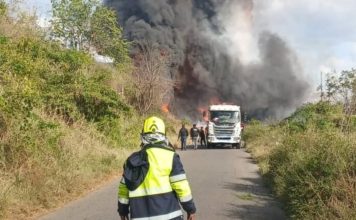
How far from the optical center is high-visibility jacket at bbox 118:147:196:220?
4664 mm

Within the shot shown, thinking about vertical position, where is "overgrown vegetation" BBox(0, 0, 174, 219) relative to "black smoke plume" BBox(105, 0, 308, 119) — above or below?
below

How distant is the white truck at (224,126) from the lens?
33.7 metres

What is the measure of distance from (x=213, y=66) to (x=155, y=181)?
4756 centimetres

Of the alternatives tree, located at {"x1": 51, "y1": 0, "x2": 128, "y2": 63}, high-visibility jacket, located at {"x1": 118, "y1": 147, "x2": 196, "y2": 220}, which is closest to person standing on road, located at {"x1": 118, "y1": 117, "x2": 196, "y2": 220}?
high-visibility jacket, located at {"x1": 118, "y1": 147, "x2": 196, "y2": 220}

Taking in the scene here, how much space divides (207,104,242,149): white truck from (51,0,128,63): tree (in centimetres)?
764

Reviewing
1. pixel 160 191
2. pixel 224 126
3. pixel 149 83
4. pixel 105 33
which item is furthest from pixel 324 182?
pixel 149 83

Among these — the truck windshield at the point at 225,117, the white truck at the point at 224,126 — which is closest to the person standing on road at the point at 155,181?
the white truck at the point at 224,126

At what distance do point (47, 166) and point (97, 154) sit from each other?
185 inches

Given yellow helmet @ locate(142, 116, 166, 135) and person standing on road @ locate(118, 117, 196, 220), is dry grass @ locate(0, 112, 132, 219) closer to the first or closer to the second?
person standing on road @ locate(118, 117, 196, 220)

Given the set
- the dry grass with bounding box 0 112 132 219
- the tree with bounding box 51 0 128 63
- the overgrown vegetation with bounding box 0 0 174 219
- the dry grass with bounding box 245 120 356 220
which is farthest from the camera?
the tree with bounding box 51 0 128 63

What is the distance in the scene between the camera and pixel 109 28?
33.5 m

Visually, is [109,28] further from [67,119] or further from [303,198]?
[303,198]

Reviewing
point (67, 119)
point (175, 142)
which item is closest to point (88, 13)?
point (175, 142)

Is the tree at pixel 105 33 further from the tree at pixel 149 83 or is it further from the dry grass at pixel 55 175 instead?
the dry grass at pixel 55 175
